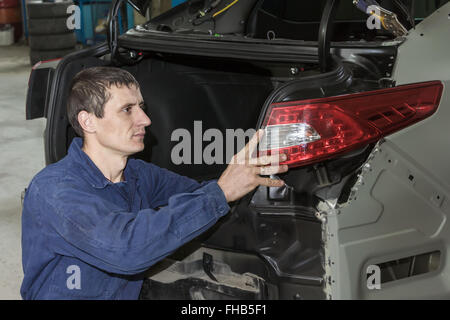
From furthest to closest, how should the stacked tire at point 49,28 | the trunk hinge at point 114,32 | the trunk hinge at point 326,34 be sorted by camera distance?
the stacked tire at point 49,28, the trunk hinge at point 114,32, the trunk hinge at point 326,34

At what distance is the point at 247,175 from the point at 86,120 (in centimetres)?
56

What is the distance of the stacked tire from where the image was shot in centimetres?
853

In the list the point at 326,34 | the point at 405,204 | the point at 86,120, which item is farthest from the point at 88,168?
the point at 405,204

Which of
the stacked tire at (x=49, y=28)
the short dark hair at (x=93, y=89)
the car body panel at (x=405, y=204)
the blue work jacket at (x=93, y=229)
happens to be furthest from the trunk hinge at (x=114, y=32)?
the stacked tire at (x=49, y=28)

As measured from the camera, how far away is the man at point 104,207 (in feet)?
4.85

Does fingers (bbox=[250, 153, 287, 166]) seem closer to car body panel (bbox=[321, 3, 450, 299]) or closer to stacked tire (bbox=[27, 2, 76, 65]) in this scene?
car body panel (bbox=[321, 3, 450, 299])

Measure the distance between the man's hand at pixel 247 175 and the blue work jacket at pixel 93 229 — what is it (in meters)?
0.03

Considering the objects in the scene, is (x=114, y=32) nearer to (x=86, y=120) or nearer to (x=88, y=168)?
(x=86, y=120)

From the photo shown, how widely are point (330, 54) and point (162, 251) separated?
2.61 feet

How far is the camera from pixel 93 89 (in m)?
1.71

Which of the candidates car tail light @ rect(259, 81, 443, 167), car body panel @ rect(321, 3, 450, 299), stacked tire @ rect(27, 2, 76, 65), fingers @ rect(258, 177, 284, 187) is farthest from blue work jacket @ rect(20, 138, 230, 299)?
stacked tire @ rect(27, 2, 76, 65)

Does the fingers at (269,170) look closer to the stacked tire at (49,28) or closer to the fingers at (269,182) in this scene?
the fingers at (269,182)

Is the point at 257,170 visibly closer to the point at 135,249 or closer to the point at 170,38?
the point at 135,249
